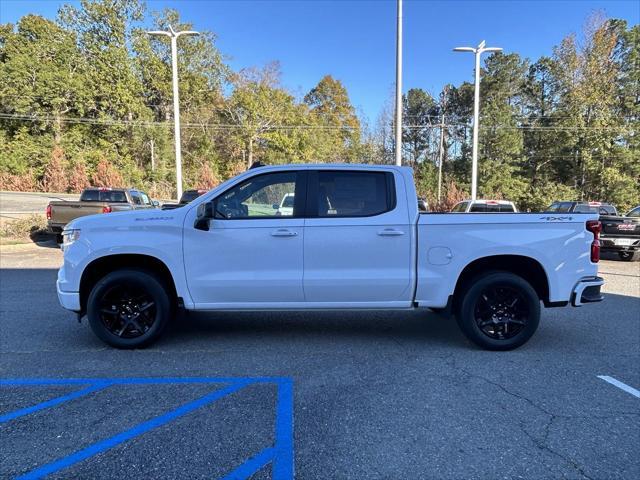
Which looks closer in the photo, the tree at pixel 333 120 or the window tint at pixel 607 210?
the window tint at pixel 607 210

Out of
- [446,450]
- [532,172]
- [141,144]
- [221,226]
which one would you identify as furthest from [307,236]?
[532,172]

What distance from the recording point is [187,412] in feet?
11.5

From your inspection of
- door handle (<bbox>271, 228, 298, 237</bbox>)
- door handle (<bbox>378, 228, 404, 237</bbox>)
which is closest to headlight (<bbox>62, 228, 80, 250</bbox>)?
door handle (<bbox>271, 228, 298, 237</bbox>)

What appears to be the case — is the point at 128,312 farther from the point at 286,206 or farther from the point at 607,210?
the point at 607,210

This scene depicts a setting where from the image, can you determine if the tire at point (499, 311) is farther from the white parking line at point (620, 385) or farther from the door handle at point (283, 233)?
the door handle at point (283, 233)

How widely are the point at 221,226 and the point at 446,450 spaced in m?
3.01

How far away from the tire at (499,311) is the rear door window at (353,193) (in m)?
1.31

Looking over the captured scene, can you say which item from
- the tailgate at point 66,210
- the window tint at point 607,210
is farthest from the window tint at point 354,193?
the window tint at point 607,210

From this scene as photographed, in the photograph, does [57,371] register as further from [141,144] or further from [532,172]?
[532,172]

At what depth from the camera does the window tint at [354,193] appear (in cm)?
489

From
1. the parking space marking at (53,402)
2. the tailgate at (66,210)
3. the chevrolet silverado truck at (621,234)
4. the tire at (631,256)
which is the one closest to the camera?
the parking space marking at (53,402)

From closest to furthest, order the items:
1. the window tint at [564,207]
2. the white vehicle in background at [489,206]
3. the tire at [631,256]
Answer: the tire at [631,256]
the white vehicle in background at [489,206]
the window tint at [564,207]

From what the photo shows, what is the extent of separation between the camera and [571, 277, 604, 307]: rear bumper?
193 inches

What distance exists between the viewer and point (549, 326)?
20.1 ft
